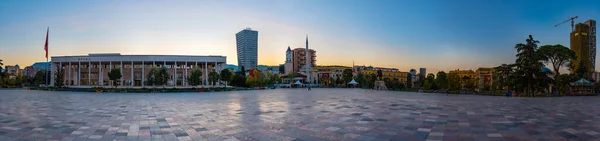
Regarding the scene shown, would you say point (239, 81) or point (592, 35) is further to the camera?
point (592, 35)

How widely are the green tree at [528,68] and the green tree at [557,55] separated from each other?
1576cm

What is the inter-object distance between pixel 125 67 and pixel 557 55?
93.8m

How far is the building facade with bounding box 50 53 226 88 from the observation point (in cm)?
7844

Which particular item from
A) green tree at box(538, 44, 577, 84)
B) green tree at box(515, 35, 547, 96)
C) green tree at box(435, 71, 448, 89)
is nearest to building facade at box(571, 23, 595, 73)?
green tree at box(538, 44, 577, 84)

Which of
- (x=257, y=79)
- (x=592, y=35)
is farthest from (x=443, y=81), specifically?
(x=592, y=35)

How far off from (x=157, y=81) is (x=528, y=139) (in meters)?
61.7

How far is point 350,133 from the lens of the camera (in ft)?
30.6

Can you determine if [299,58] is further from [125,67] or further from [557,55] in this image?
[557,55]

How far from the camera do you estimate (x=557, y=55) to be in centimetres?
4859

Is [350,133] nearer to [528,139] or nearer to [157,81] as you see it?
[528,139]

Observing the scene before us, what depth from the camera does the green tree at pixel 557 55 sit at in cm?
4809

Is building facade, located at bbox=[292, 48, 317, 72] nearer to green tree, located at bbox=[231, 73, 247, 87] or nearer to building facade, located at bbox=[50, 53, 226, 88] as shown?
building facade, located at bbox=[50, 53, 226, 88]

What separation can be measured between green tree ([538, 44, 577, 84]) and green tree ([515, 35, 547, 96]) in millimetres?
15756

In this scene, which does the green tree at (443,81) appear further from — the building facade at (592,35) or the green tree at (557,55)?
the building facade at (592,35)
